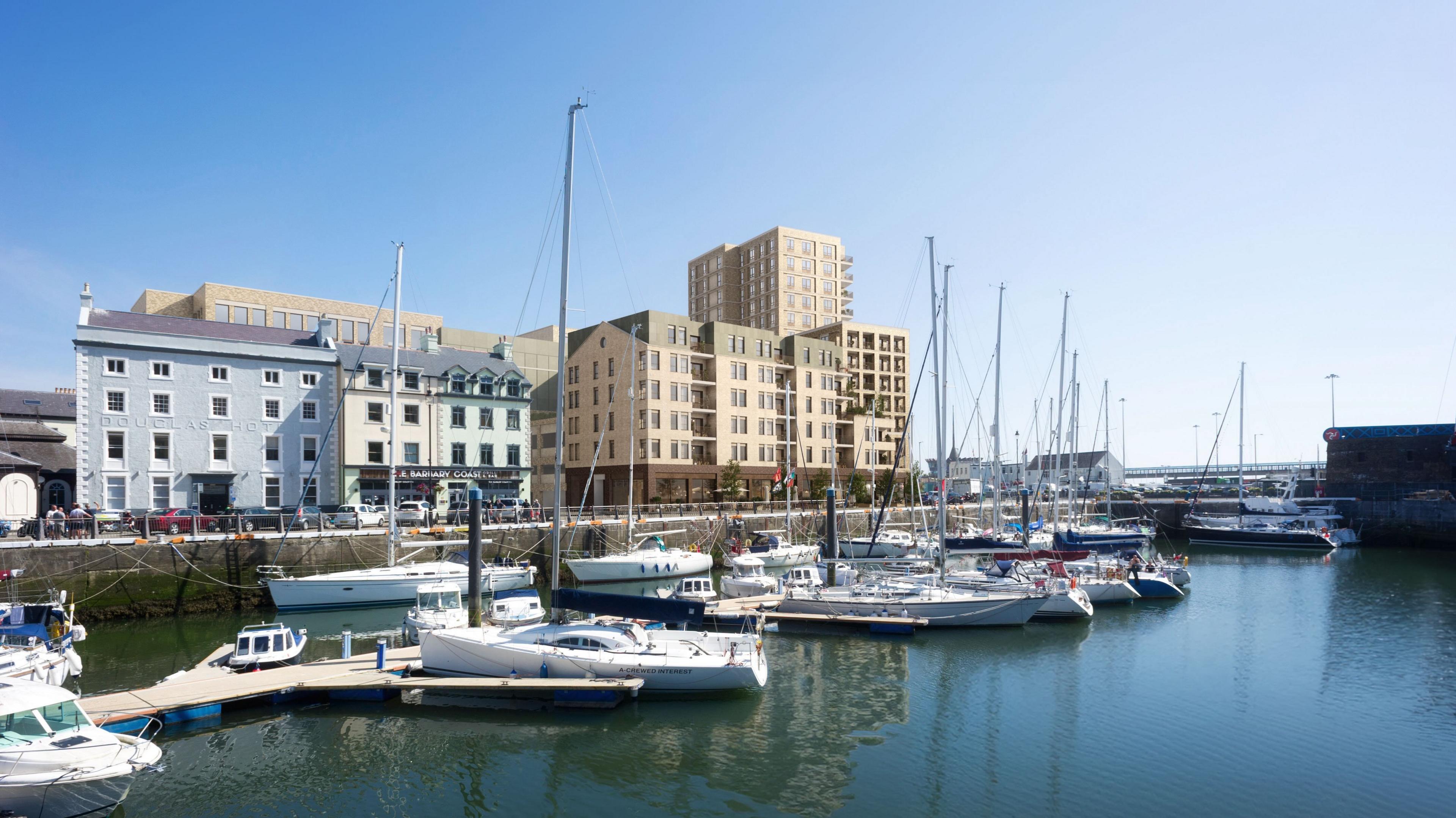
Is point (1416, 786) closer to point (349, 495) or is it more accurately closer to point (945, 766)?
point (945, 766)

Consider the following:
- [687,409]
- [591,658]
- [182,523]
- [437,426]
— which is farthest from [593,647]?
[687,409]

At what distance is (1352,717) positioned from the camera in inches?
987

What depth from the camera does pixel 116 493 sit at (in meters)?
50.0

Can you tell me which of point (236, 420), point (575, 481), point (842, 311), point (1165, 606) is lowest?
point (1165, 606)

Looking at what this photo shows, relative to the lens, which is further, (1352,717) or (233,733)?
(1352,717)

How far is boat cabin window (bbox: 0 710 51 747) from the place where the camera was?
16.3 meters

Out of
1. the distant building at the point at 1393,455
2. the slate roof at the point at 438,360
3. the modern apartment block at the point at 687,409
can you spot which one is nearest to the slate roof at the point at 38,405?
the slate roof at the point at 438,360

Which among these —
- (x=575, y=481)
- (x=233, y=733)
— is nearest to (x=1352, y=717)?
(x=233, y=733)

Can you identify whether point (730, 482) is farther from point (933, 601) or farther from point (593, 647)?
point (593, 647)

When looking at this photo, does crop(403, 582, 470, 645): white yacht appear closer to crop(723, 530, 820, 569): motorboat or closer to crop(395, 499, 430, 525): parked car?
crop(395, 499, 430, 525): parked car

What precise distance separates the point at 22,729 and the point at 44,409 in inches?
2187

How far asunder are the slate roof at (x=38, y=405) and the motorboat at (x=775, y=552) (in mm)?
50293

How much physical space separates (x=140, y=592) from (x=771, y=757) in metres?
35.0

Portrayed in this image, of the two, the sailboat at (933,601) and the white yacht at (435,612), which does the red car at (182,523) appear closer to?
the white yacht at (435,612)
